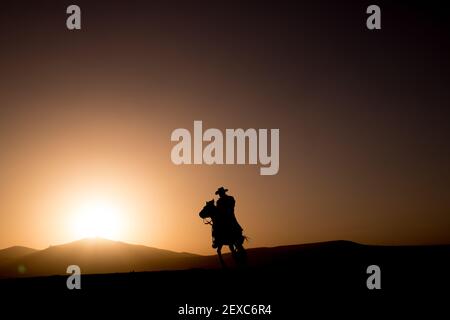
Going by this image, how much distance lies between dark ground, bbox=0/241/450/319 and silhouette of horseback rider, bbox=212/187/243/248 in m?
1.39

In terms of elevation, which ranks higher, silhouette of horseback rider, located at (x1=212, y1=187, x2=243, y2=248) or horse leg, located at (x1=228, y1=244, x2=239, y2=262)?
silhouette of horseback rider, located at (x1=212, y1=187, x2=243, y2=248)

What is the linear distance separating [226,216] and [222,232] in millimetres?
555

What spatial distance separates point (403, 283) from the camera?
13.7 metres

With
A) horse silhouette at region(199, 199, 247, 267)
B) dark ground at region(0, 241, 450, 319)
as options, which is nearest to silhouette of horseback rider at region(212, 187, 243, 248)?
horse silhouette at region(199, 199, 247, 267)

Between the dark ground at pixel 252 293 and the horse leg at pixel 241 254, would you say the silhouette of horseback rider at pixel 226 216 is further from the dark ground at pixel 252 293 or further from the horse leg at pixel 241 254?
the dark ground at pixel 252 293

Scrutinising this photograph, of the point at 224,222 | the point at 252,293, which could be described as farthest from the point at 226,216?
the point at 252,293

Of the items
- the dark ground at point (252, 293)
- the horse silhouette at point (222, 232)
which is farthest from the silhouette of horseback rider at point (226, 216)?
the dark ground at point (252, 293)

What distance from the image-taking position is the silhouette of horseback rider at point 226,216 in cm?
1733

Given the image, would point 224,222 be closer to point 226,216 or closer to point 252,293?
point 226,216

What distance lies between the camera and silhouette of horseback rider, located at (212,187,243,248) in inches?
682

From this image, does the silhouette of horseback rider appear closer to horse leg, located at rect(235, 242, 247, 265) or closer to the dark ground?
horse leg, located at rect(235, 242, 247, 265)
